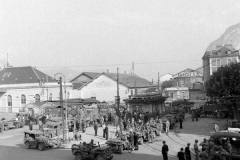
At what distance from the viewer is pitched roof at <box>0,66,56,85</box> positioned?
71.7 m

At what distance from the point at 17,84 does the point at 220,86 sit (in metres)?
37.3

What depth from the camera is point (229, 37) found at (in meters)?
187

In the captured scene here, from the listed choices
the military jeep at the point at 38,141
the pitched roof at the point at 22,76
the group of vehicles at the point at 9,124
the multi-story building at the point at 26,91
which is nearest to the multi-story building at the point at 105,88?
the pitched roof at the point at 22,76

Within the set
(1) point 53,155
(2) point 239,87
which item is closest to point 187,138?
(1) point 53,155

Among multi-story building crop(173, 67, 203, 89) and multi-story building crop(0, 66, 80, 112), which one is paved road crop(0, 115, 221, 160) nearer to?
multi-story building crop(0, 66, 80, 112)

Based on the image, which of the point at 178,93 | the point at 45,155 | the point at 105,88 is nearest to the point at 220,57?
the point at 178,93

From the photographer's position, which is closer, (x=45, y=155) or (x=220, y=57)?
(x=45, y=155)

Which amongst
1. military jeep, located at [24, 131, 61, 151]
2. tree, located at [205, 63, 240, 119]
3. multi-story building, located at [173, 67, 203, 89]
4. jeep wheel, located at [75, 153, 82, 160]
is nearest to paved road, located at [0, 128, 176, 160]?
military jeep, located at [24, 131, 61, 151]

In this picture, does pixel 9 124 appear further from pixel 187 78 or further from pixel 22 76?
pixel 187 78

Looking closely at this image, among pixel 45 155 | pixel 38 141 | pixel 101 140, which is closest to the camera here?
pixel 45 155

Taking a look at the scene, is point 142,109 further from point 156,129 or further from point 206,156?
point 206,156

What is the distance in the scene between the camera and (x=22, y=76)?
240ft

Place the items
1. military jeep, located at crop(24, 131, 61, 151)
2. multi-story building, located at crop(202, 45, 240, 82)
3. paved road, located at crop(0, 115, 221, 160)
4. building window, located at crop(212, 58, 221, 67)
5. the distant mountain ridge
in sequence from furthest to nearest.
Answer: the distant mountain ridge → building window, located at crop(212, 58, 221, 67) → multi-story building, located at crop(202, 45, 240, 82) → military jeep, located at crop(24, 131, 61, 151) → paved road, located at crop(0, 115, 221, 160)

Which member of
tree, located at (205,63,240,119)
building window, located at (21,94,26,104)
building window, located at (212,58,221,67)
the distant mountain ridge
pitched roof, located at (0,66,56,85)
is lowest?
building window, located at (21,94,26,104)
